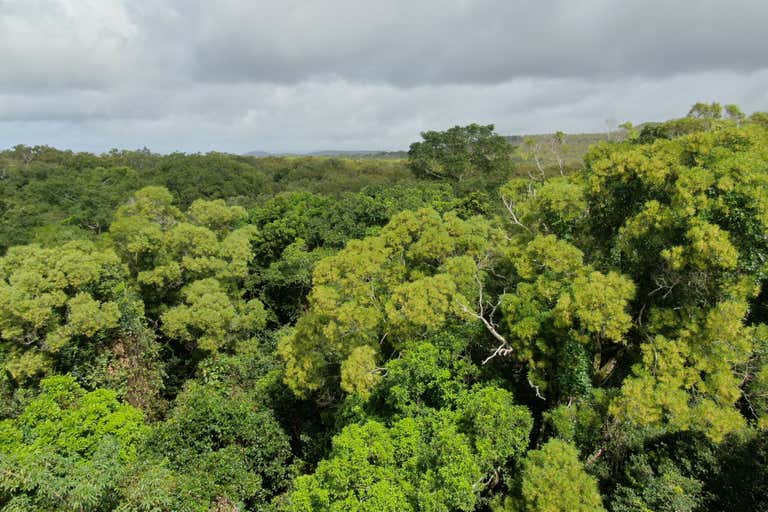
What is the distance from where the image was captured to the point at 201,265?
17.5 m

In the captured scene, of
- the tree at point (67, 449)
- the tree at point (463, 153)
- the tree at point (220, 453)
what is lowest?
the tree at point (220, 453)

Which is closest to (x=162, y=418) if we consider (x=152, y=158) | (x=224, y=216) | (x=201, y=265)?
(x=201, y=265)

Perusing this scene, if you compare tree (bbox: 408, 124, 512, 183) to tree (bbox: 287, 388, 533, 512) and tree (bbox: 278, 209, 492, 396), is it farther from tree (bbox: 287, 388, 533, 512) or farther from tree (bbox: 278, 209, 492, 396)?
tree (bbox: 287, 388, 533, 512)

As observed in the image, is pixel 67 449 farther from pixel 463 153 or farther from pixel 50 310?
pixel 463 153

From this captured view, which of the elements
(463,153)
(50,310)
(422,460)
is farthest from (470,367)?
(463,153)

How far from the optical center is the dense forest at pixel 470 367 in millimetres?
7152

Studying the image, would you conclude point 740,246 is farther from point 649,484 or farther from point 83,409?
point 83,409

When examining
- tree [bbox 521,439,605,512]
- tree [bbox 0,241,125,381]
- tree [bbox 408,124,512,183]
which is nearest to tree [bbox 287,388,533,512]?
tree [bbox 521,439,605,512]

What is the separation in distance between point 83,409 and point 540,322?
11.2m

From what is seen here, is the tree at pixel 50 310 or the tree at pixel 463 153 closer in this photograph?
the tree at pixel 50 310

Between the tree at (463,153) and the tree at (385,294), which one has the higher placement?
the tree at (463,153)

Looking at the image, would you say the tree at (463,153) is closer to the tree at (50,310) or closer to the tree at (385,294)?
the tree at (385,294)

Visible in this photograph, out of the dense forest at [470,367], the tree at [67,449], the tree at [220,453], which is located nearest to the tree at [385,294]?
the dense forest at [470,367]

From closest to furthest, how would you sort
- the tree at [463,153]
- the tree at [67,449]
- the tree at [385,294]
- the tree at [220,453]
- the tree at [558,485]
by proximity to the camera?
1. the tree at [558,485]
2. the tree at [67,449]
3. the tree at [220,453]
4. the tree at [385,294]
5. the tree at [463,153]
